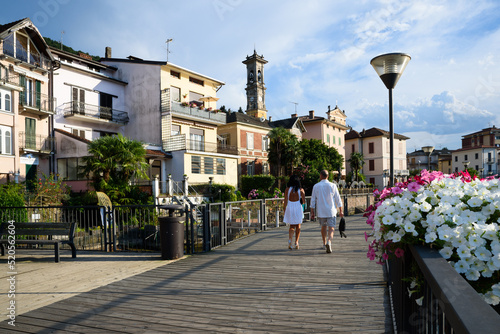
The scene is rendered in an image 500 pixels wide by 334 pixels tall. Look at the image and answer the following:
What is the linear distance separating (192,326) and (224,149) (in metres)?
34.8

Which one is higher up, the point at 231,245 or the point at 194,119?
the point at 194,119

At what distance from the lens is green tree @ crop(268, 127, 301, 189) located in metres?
37.7

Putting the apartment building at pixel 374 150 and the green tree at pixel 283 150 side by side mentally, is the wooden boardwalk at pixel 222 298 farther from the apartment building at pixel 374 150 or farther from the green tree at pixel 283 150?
the apartment building at pixel 374 150

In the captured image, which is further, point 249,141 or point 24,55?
point 249,141

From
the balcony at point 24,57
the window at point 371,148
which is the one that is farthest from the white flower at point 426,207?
the window at point 371,148

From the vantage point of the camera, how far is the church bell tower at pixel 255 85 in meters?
70.0

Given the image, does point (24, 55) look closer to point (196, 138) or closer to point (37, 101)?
point (37, 101)

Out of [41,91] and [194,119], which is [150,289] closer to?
[41,91]

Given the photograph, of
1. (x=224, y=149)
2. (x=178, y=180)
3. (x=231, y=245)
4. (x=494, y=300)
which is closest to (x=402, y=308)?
(x=494, y=300)

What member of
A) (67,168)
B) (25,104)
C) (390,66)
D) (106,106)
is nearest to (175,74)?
(106,106)

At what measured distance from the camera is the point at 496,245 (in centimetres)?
201

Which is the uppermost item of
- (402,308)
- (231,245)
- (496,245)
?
(496,245)

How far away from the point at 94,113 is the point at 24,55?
637 centimetres

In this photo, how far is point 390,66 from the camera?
7438 millimetres
